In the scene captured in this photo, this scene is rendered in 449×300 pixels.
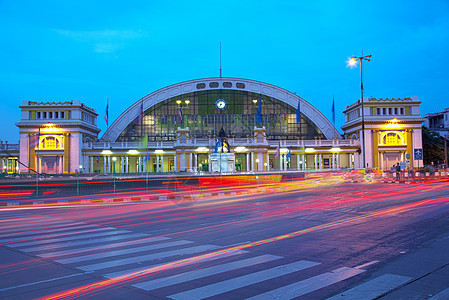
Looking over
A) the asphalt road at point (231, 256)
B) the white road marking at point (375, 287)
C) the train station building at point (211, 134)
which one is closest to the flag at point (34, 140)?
the train station building at point (211, 134)

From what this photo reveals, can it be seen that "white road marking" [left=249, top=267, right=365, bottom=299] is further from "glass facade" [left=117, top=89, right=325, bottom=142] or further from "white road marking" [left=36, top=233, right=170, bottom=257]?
"glass facade" [left=117, top=89, right=325, bottom=142]

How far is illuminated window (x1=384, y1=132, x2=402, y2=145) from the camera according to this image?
278ft

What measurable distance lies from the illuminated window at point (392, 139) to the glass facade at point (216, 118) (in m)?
14.2

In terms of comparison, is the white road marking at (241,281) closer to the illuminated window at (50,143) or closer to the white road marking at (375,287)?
the white road marking at (375,287)

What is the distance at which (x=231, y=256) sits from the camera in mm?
10156

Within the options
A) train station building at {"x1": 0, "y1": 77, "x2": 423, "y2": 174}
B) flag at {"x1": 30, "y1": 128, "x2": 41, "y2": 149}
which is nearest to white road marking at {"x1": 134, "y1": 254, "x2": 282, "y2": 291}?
train station building at {"x1": 0, "y1": 77, "x2": 423, "y2": 174}

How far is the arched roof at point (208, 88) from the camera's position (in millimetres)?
92375

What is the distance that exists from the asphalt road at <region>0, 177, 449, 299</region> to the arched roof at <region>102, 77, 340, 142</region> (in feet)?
250

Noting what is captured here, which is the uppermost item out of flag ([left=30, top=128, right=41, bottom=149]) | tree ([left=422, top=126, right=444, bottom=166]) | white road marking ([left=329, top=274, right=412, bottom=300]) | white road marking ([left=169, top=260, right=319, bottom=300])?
flag ([left=30, top=128, right=41, bottom=149])

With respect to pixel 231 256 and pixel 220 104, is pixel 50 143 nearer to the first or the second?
pixel 220 104

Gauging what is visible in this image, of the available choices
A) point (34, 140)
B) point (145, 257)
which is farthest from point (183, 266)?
point (34, 140)

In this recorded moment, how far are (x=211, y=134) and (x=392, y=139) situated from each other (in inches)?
1586

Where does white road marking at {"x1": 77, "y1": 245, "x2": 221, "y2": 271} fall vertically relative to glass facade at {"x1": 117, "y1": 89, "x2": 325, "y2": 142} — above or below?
below

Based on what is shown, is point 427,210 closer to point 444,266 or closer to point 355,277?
point 444,266
